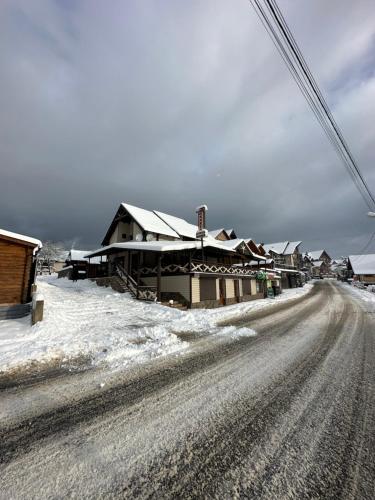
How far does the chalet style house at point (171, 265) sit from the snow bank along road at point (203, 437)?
12.0m

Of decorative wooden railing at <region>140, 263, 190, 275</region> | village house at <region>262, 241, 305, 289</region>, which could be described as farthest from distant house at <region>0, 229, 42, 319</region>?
village house at <region>262, 241, 305, 289</region>

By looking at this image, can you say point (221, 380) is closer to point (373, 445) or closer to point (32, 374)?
point (373, 445)

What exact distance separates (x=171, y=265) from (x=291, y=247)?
198 feet

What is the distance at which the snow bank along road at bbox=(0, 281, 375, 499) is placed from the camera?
2229mm

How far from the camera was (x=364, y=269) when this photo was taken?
189ft

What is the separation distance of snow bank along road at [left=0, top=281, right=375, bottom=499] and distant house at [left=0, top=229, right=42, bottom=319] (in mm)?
8737

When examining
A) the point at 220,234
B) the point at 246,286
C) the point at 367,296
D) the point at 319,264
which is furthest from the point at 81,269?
the point at 319,264

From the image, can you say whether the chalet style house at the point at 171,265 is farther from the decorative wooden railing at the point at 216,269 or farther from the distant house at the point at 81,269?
the distant house at the point at 81,269

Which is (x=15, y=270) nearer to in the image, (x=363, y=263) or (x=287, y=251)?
(x=287, y=251)

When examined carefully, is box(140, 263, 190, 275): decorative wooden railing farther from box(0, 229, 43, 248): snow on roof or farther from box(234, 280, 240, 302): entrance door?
box(0, 229, 43, 248): snow on roof

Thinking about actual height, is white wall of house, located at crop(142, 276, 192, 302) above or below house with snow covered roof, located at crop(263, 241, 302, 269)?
below

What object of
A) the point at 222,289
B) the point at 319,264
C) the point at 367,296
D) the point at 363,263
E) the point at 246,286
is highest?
the point at 319,264

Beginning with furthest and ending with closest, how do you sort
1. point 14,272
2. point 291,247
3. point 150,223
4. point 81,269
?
point 291,247 < point 81,269 < point 150,223 < point 14,272

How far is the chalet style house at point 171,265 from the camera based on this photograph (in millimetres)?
17531
